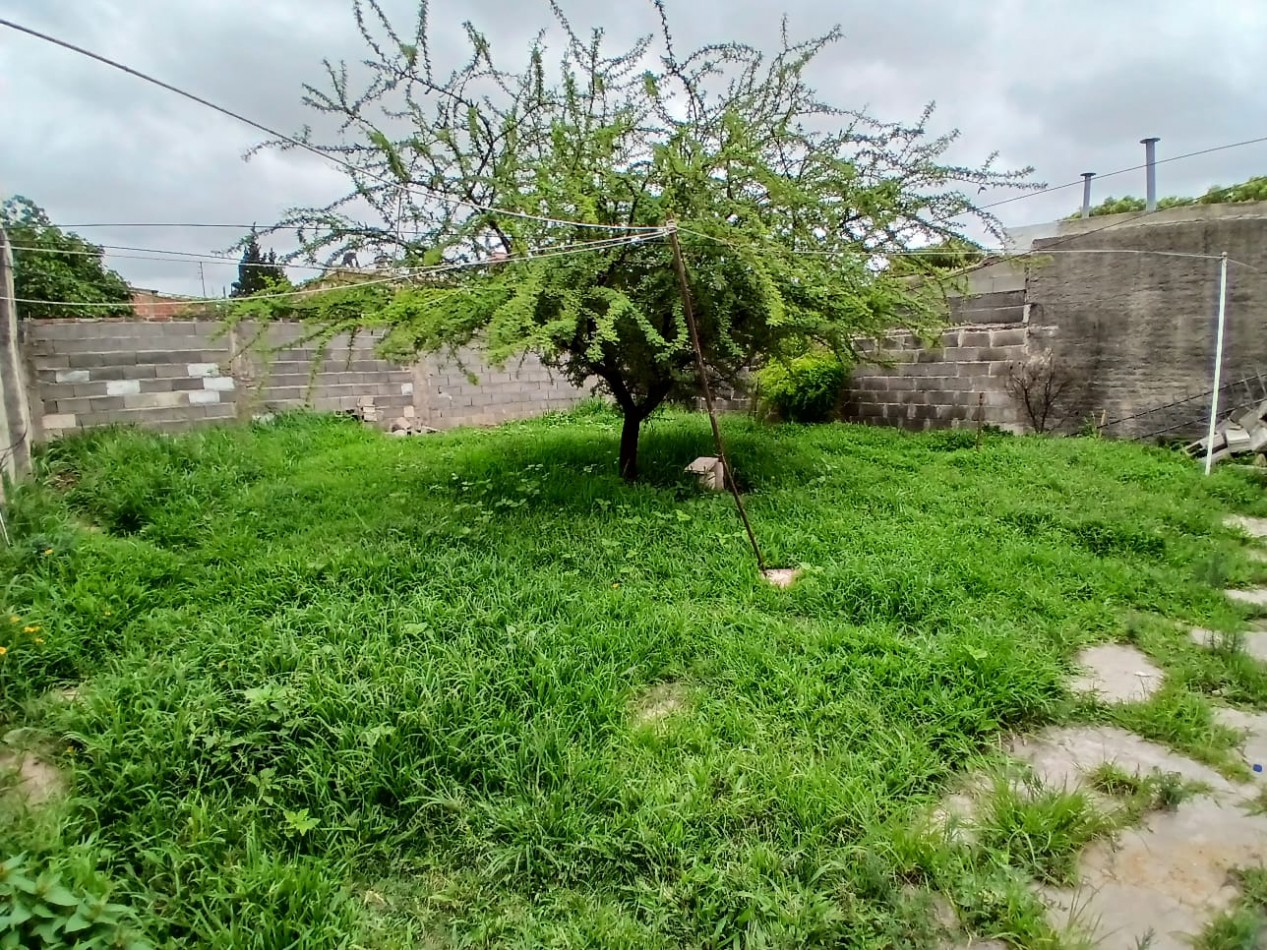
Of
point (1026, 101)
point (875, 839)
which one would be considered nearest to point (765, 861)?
point (875, 839)

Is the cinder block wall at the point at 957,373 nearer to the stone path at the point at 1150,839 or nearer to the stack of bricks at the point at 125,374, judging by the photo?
the stone path at the point at 1150,839

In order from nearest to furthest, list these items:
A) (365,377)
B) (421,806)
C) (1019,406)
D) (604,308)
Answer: (421,806)
(604,308)
(1019,406)
(365,377)

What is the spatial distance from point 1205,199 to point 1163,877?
7059 millimetres

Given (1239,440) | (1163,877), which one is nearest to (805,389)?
(1239,440)

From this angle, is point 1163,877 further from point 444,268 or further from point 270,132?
point 270,132

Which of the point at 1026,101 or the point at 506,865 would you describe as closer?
the point at 506,865

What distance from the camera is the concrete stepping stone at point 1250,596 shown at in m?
2.81

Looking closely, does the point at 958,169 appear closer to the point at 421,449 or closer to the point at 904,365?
the point at 904,365

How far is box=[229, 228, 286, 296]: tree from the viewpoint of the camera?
146 inches

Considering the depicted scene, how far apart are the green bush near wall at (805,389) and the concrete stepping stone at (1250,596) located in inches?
175

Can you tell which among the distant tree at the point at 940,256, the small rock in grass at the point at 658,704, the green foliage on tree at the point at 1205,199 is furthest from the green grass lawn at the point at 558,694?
the green foliage on tree at the point at 1205,199

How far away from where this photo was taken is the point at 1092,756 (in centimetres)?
189

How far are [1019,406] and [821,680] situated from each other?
215 inches

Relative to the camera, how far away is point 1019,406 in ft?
20.6
